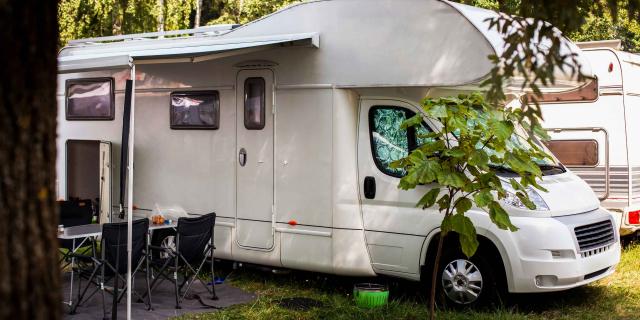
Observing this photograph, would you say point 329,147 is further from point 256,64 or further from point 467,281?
point 467,281

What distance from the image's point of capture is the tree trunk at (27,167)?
2.62m

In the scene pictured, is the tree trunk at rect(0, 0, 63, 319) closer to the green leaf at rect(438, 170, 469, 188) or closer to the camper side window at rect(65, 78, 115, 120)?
the green leaf at rect(438, 170, 469, 188)

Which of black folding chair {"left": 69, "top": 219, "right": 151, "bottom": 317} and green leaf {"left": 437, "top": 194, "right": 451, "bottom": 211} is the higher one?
green leaf {"left": 437, "top": 194, "right": 451, "bottom": 211}

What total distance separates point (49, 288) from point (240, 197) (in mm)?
5768

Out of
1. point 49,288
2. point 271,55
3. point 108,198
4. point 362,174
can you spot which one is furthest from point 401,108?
point 49,288

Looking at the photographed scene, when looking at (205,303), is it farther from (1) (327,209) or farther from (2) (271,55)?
(2) (271,55)

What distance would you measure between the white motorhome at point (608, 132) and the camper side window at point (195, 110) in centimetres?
419

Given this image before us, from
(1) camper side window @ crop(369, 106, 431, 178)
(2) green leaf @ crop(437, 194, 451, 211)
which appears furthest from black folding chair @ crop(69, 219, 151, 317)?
(2) green leaf @ crop(437, 194, 451, 211)

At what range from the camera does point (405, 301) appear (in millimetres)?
7602

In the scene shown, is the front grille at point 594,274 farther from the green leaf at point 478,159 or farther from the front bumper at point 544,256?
the green leaf at point 478,159

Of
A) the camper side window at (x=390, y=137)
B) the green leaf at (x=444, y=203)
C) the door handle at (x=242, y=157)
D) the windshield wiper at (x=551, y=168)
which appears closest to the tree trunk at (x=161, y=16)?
the door handle at (x=242, y=157)

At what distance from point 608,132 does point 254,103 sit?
4.27m

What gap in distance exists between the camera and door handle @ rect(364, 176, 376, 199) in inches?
303

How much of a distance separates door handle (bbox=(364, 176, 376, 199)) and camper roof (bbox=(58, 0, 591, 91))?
906 mm
